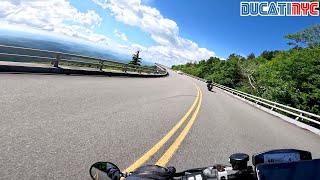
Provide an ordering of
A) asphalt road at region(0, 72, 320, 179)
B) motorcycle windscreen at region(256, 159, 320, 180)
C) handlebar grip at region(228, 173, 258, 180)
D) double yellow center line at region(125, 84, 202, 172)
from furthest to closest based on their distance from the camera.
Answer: double yellow center line at region(125, 84, 202, 172) → asphalt road at region(0, 72, 320, 179) → handlebar grip at region(228, 173, 258, 180) → motorcycle windscreen at region(256, 159, 320, 180)

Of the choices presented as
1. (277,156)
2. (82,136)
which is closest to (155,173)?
(277,156)

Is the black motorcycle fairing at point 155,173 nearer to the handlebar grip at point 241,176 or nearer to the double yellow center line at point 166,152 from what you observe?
the handlebar grip at point 241,176

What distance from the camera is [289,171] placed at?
1993mm

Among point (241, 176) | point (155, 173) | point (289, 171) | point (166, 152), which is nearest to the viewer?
point (289, 171)

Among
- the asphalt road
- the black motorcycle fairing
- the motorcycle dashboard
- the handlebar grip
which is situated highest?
the motorcycle dashboard

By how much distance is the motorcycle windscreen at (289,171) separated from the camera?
1941 millimetres

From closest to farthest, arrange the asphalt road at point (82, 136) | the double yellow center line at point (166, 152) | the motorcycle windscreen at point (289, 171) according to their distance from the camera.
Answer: the motorcycle windscreen at point (289, 171), the asphalt road at point (82, 136), the double yellow center line at point (166, 152)

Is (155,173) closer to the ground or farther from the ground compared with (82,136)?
farther from the ground

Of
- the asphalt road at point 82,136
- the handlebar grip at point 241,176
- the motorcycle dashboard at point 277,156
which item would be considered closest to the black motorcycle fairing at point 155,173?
the handlebar grip at point 241,176

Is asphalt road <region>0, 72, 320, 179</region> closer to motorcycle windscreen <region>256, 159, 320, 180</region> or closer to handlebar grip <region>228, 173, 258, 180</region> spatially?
handlebar grip <region>228, 173, 258, 180</region>

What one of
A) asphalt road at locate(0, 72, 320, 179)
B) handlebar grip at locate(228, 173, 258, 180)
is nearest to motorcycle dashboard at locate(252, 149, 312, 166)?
handlebar grip at locate(228, 173, 258, 180)

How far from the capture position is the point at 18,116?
6.25 meters

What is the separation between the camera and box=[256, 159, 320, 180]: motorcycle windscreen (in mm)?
1941

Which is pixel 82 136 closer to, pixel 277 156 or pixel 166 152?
pixel 166 152
